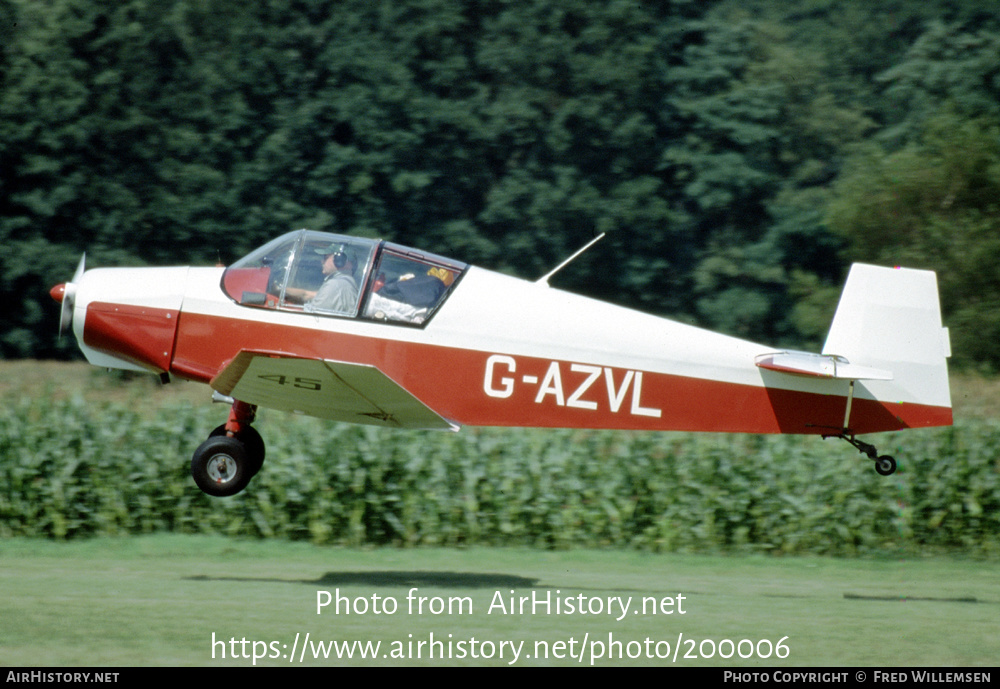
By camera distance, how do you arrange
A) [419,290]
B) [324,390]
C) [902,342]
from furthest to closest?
[902,342]
[419,290]
[324,390]

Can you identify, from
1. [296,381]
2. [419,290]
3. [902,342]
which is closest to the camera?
[296,381]

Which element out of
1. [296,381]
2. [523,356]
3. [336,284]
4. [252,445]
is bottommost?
[252,445]

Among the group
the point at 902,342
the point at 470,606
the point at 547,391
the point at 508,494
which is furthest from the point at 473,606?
the point at 902,342

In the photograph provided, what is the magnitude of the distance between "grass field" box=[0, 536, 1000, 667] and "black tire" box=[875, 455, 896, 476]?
1.38 metres

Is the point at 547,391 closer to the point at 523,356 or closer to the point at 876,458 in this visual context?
the point at 523,356

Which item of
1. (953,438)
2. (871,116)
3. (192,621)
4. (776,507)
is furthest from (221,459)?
(871,116)

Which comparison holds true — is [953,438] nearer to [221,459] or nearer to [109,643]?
[221,459]

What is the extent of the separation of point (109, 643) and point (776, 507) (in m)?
7.92

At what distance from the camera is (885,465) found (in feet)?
29.5

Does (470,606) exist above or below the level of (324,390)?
below

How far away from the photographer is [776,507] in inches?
540

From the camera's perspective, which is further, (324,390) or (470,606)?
(470,606)

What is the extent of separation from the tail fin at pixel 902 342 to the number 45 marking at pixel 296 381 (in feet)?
13.0

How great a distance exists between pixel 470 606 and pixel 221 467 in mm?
2507
